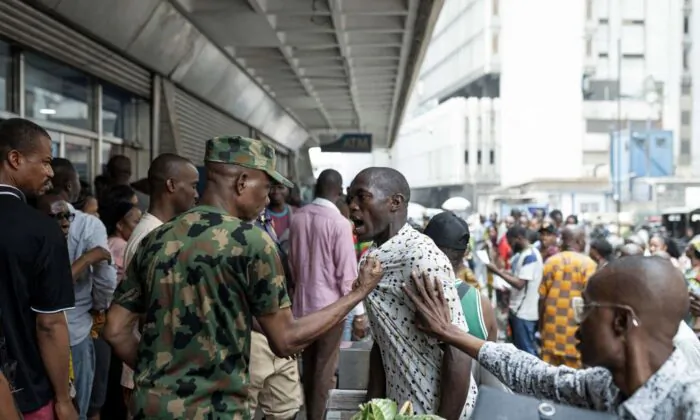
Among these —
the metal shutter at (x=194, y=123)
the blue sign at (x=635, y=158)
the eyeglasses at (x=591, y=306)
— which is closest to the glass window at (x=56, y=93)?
the metal shutter at (x=194, y=123)

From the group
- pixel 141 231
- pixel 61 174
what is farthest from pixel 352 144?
pixel 141 231

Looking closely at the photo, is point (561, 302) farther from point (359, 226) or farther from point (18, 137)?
point (18, 137)

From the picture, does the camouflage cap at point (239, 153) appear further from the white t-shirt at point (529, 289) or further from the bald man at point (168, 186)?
the white t-shirt at point (529, 289)

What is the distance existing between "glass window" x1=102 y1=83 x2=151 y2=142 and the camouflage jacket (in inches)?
300

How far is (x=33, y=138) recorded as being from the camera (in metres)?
3.64

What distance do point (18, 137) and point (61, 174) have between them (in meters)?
2.17

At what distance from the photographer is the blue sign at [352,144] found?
25.0 meters

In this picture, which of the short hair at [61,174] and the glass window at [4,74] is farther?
the glass window at [4,74]

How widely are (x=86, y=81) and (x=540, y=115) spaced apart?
1957 inches

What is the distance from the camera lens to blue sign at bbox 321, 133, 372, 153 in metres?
25.0

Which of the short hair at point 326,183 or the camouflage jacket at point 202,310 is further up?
the short hair at point 326,183

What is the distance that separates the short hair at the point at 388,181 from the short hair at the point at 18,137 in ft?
5.16

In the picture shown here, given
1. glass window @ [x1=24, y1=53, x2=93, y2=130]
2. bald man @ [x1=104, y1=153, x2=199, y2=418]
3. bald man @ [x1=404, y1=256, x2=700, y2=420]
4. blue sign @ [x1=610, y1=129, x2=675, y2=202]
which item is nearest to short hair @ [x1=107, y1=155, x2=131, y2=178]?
glass window @ [x1=24, y1=53, x2=93, y2=130]

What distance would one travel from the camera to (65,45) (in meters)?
8.06
